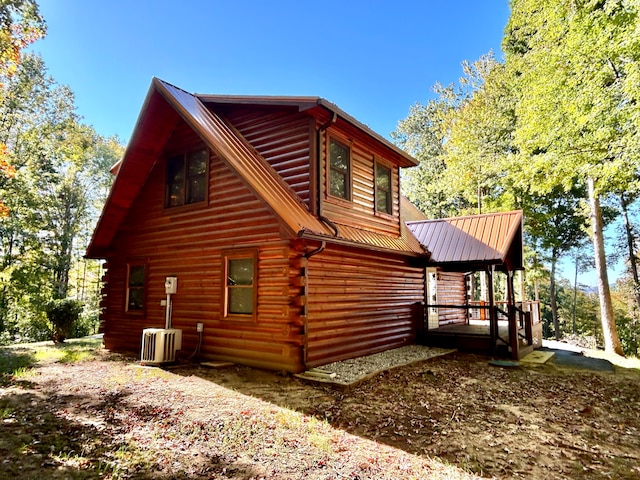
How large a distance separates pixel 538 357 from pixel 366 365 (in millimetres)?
5252

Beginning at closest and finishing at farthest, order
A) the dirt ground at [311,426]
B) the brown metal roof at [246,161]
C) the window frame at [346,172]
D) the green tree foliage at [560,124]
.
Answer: the dirt ground at [311,426] → the brown metal roof at [246,161] → the window frame at [346,172] → the green tree foliage at [560,124]

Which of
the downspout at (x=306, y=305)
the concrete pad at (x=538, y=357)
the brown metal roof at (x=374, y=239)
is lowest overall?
the concrete pad at (x=538, y=357)

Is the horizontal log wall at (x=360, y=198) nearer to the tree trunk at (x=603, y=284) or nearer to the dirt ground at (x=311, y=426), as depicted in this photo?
the dirt ground at (x=311, y=426)

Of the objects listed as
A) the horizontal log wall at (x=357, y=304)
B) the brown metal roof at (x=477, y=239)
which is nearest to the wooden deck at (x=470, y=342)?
the horizontal log wall at (x=357, y=304)

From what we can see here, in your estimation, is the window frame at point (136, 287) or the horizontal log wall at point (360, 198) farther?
the window frame at point (136, 287)

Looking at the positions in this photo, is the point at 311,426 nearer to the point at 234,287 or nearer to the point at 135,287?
the point at 234,287

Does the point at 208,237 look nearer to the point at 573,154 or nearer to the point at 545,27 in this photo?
the point at 573,154

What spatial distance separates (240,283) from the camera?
797 centimetres

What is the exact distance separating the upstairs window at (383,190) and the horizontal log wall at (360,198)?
0.58ft

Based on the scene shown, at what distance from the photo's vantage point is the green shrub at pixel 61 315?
11.6 m

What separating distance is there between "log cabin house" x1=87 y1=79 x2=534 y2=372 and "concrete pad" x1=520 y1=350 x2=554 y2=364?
14.2 inches

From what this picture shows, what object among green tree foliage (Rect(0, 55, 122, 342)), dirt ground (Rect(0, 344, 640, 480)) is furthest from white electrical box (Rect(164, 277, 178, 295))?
green tree foliage (Rect(0, 55, 122, 342))

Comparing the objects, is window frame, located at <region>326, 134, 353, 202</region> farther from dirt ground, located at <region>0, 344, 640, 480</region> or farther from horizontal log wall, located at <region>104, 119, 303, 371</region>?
dirt ground, located at <region>0, 344, 640, 480</region>

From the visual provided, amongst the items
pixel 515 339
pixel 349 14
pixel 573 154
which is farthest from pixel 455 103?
pixel 515 339
